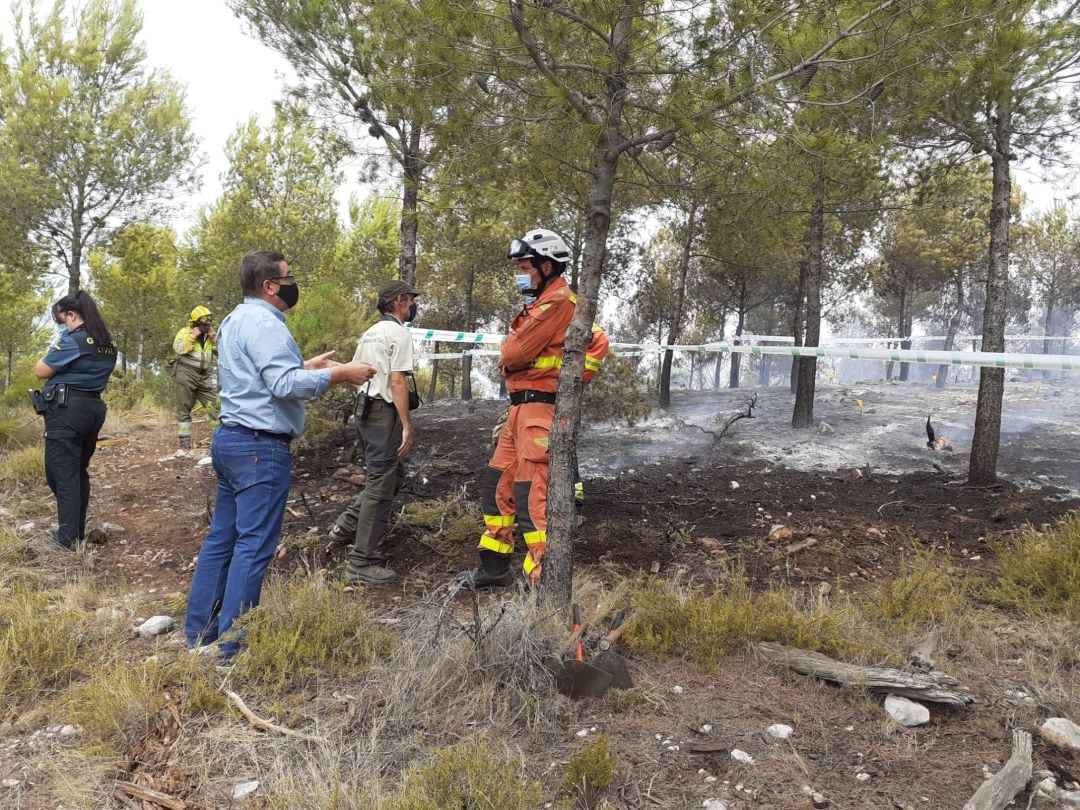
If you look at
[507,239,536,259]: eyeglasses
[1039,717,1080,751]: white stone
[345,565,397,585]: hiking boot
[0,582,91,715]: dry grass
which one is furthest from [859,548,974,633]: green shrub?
[0,582,91,715]: dry grass

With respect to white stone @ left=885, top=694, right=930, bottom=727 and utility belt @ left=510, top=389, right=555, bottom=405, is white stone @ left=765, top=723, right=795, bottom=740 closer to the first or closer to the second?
white stone @ left=885, top=694, right=930, bottom=727

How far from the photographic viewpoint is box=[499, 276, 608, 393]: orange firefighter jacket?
3.60m

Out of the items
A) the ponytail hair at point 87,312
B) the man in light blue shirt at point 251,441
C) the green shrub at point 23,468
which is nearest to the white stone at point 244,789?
the man in light blue shirt at point 251,441

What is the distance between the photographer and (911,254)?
845 inches

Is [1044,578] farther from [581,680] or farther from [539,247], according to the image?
[539,247]

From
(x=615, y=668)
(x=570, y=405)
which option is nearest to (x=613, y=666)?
→ (x=615, y=668)

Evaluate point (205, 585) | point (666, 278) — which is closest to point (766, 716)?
point (205, 585)

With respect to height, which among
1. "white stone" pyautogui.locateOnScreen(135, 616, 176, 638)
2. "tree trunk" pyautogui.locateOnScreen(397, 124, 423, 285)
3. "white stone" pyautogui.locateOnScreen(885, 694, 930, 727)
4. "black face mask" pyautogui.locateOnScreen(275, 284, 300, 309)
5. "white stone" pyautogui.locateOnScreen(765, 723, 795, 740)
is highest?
"tree trunk" pyautogui.locateOnScreen(397, 124, 423, 285)

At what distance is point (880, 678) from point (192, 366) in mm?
8337

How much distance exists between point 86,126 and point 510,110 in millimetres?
14877

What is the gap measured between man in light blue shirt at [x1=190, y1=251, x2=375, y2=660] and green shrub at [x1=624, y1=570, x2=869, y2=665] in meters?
1.65

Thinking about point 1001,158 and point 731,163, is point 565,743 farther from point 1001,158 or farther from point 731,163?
point 1001,158

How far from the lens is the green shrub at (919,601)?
3.23 metres

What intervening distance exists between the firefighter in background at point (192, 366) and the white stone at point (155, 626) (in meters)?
5.62
